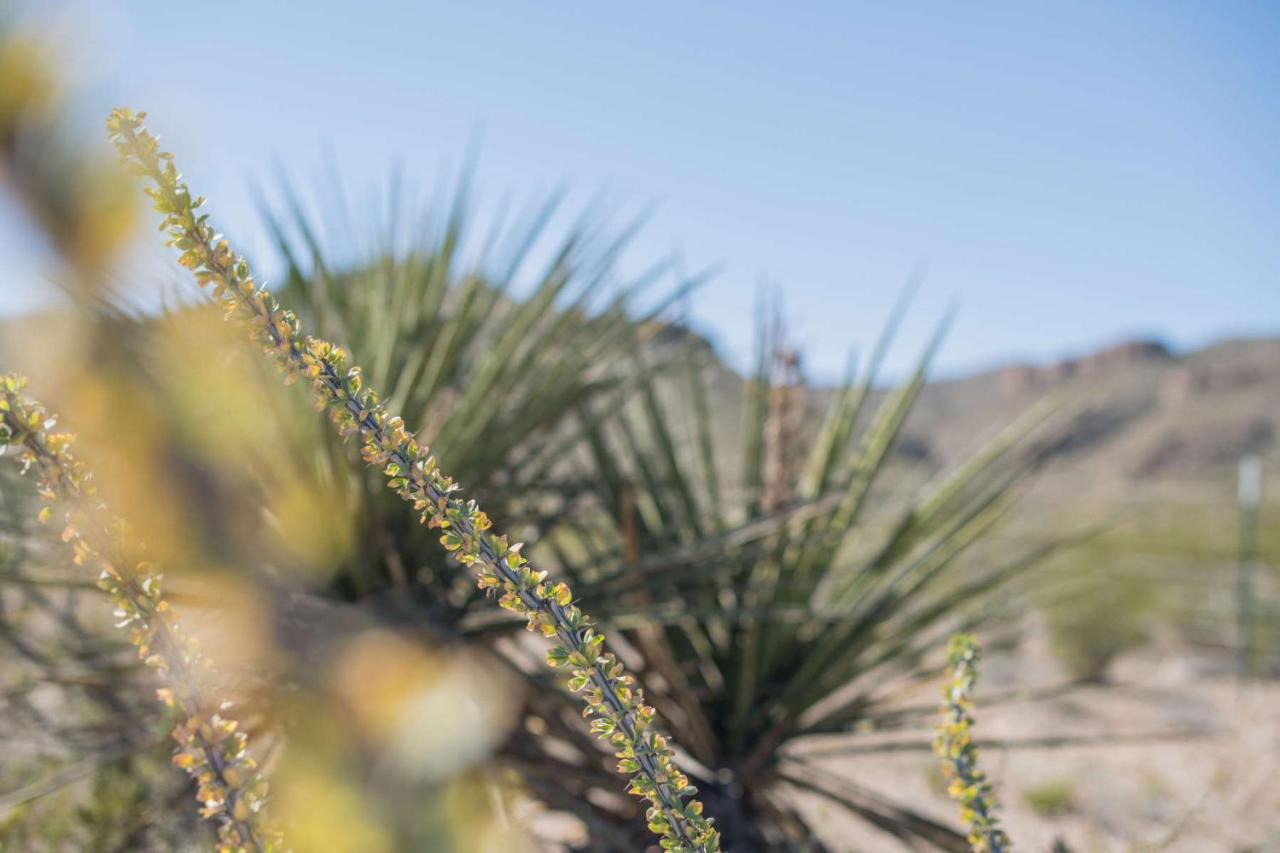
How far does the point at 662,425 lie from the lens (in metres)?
2.81

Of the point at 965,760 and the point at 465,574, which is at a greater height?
the point at 465,574

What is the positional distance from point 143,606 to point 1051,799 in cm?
419

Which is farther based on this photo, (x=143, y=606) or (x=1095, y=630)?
(x=1095, y=630)

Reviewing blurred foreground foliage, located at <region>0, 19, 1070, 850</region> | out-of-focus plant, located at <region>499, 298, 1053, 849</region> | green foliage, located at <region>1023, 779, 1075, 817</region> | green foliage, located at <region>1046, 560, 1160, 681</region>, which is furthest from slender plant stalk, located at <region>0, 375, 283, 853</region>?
green foliage, located at <region>1046, 560, 1160, 681</region>

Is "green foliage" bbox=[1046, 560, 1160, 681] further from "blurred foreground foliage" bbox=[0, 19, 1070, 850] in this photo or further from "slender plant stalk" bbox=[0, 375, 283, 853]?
"slender plant stalk" bbox=[0, 375, 283, 853]

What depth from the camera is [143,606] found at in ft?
3.09

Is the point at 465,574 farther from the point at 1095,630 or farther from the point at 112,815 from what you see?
the point at 1095,630

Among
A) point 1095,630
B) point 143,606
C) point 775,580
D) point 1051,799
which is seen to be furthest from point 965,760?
point 1095,630

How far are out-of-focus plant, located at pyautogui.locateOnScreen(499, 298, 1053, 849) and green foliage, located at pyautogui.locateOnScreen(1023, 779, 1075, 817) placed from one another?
1.71 metres

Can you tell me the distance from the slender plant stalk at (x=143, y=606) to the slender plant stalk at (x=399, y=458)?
8.8 inches

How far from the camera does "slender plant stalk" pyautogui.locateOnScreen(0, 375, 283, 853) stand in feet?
3.03

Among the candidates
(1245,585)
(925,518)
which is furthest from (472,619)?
(1245,585)

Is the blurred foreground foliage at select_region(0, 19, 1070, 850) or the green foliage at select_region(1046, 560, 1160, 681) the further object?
the green foliage at select_region(1046, 560, 1160, 681)

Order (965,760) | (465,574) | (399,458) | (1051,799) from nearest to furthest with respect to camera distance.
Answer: (399,458)
(965,760)
(465,574)
(1051,799)
